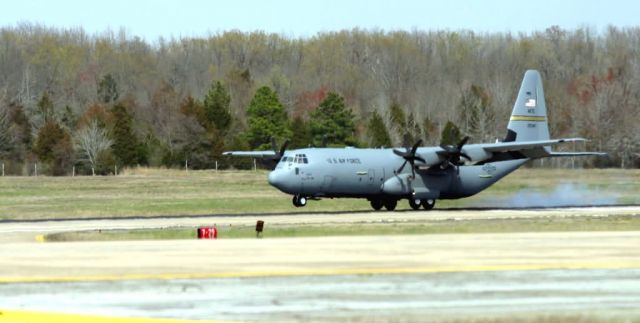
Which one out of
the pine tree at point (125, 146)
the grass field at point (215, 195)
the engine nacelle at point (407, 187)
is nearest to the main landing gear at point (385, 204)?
the engine nacelle at point (407, 187)

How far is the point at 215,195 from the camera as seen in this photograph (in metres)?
65.9

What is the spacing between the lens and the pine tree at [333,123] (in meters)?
109

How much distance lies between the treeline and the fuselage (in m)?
24.8

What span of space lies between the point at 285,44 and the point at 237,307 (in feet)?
581

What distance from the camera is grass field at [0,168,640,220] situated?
55156 millimetres

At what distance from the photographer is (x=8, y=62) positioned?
170 metres

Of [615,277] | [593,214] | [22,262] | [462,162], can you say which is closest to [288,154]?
[462,162]

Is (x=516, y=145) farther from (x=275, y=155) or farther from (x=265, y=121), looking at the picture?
(x=265, y=121)

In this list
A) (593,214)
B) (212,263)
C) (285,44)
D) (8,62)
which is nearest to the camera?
(212,263)

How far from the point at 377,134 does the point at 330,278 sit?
9230 cm

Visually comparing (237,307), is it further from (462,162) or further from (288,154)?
(462,162)

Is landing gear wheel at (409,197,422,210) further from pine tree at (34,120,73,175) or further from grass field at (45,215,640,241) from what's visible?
pine tree at (34,120,73,175)

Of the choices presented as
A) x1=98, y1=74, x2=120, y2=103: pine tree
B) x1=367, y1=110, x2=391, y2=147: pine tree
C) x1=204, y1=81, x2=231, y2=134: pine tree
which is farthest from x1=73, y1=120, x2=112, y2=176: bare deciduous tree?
x1=98, y1=74, x2=120, y2=103: pine tree

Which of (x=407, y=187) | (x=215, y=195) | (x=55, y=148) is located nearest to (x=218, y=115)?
(x=55, y=148)
